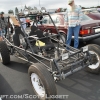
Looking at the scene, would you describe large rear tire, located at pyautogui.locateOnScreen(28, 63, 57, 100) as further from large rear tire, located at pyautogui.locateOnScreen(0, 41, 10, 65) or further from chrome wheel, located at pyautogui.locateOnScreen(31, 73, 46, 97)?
large rear tire, located at pyautogui.locateOnScreen(0, 41, 10, 65)

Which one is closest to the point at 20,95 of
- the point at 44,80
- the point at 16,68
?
the point at 44,80

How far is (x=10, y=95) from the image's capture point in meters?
3.33

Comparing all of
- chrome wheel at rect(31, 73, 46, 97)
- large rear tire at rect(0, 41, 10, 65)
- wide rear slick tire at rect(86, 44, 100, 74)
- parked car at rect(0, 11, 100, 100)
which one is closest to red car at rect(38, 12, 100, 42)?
parked car at rect(0, 11, 100, 100)

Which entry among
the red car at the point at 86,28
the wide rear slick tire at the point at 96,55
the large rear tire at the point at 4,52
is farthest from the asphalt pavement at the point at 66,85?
the red car at the point at 86,28

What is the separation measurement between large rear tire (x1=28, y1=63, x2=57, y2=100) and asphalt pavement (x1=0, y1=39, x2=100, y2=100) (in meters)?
0.27

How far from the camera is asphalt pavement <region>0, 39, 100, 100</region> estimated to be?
10.6ft

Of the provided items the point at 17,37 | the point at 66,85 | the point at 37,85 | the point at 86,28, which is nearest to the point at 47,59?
the point at 37,85

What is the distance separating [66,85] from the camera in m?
3.61

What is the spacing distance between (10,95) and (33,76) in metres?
0.64

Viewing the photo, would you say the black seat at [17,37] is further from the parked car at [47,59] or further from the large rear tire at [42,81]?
the large rear tire at [42,81]

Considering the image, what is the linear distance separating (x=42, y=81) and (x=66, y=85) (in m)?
0.94

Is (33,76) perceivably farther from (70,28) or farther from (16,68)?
(70,28)

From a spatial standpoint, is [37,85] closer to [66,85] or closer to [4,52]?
[66,85]

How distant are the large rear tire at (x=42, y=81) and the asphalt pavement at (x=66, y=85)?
27 cm
